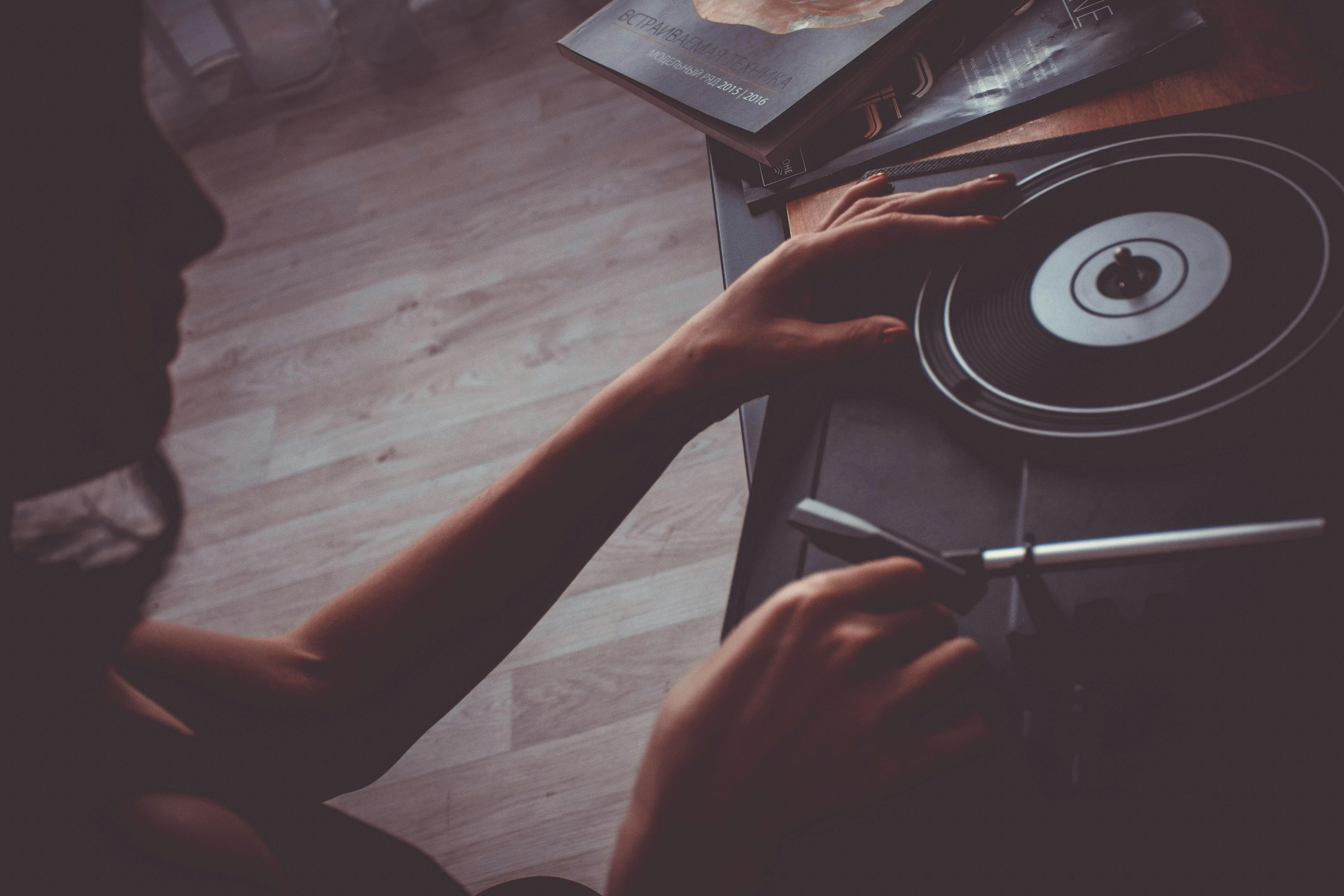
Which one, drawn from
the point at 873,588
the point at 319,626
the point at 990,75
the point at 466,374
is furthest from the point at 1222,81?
the point at 466,374

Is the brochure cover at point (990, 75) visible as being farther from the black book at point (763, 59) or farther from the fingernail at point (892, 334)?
the fingernail at point (892, 334)

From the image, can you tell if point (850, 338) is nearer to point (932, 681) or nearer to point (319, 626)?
point (932, 681)

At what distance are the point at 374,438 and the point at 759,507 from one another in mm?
1432

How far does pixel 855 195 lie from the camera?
23.8 inches

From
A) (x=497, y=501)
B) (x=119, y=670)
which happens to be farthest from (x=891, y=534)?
(x=119, y=670)

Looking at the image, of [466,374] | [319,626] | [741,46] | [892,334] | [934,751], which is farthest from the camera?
[466,374]

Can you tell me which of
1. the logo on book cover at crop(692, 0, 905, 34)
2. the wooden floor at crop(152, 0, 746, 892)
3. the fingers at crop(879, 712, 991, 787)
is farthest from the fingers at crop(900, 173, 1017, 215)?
the wooden floor at crop(152, 0, 746, 892)

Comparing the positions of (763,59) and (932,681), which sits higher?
(763,59)

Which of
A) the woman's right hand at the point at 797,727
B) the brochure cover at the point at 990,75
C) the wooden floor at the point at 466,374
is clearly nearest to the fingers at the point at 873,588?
the woman's right hand at the point at 797,727

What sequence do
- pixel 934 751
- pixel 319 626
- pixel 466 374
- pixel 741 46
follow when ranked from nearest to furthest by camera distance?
pixel 934 751 < pixel 319 626 < pixel 741 46 < pixel 466 374

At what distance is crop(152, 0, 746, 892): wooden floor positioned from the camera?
137 centimetres

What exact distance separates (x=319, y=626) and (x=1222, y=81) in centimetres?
76

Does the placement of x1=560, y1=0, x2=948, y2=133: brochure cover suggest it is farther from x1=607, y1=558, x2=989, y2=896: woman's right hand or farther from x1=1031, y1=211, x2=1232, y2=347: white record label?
x1=607, y1=558, x2=989, y2=896: woman's right hand

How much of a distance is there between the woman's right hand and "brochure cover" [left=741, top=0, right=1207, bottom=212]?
40cm
